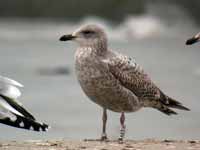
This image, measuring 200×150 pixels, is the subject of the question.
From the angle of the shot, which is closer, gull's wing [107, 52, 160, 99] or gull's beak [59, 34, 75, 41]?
gull's beak [59, 34, 75, 41]

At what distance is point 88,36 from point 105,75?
0.38 m

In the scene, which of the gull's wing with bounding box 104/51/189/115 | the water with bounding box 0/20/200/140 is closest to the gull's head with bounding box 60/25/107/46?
the gull's wing with bounding box 104/51/189/115

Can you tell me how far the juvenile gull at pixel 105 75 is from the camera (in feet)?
27.7

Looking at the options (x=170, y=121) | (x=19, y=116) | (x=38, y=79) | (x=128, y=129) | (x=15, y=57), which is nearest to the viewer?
(x=19, y=116)

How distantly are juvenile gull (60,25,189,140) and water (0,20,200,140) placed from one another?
226cm

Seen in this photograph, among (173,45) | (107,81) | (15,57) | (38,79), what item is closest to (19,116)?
(107,81)

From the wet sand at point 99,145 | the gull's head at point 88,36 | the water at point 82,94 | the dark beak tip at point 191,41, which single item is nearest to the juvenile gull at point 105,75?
the gull's head at point 88,36

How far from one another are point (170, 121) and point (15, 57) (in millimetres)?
13210

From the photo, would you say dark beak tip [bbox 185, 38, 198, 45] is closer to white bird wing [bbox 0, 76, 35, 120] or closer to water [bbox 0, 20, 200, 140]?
white bird wing [bbox 0, 76, 35, 120]

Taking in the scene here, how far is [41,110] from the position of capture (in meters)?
14.4

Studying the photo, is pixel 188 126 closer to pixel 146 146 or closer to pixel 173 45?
pixel 146 146

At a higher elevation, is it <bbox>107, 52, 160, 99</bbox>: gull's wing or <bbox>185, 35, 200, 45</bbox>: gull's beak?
<bbox>185, 35, 200, 45</bbox>: gull's beak

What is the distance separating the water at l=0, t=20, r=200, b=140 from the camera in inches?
484

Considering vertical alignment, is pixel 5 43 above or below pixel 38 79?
above
